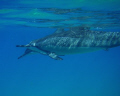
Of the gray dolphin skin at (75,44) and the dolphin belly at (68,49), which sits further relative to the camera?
the dolphin belly at (68,49)

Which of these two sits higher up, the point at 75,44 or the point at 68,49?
the point at 75,44

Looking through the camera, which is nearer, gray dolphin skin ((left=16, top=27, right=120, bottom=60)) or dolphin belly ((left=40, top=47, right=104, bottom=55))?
gray dolphin skin ((left=16, top=27, right=120, bottom=60))

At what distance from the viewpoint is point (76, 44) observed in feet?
39.7

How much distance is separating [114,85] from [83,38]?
3297 centimetres

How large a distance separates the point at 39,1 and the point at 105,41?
269 inches

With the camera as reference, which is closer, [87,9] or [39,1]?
[39,1]

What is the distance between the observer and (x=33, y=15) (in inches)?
818

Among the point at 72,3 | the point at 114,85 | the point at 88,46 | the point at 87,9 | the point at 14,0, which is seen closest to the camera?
the point at 88,46

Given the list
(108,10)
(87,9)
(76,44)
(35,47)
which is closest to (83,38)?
(76,44)

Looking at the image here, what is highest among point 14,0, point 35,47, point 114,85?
point 14,0

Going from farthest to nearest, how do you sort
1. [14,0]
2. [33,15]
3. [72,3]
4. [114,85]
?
[114,85], [33,15], [72,3], [14,0]

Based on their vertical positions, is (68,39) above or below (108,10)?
below

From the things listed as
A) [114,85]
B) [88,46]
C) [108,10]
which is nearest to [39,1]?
[88,46]

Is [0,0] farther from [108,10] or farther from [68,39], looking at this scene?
[108,10]
